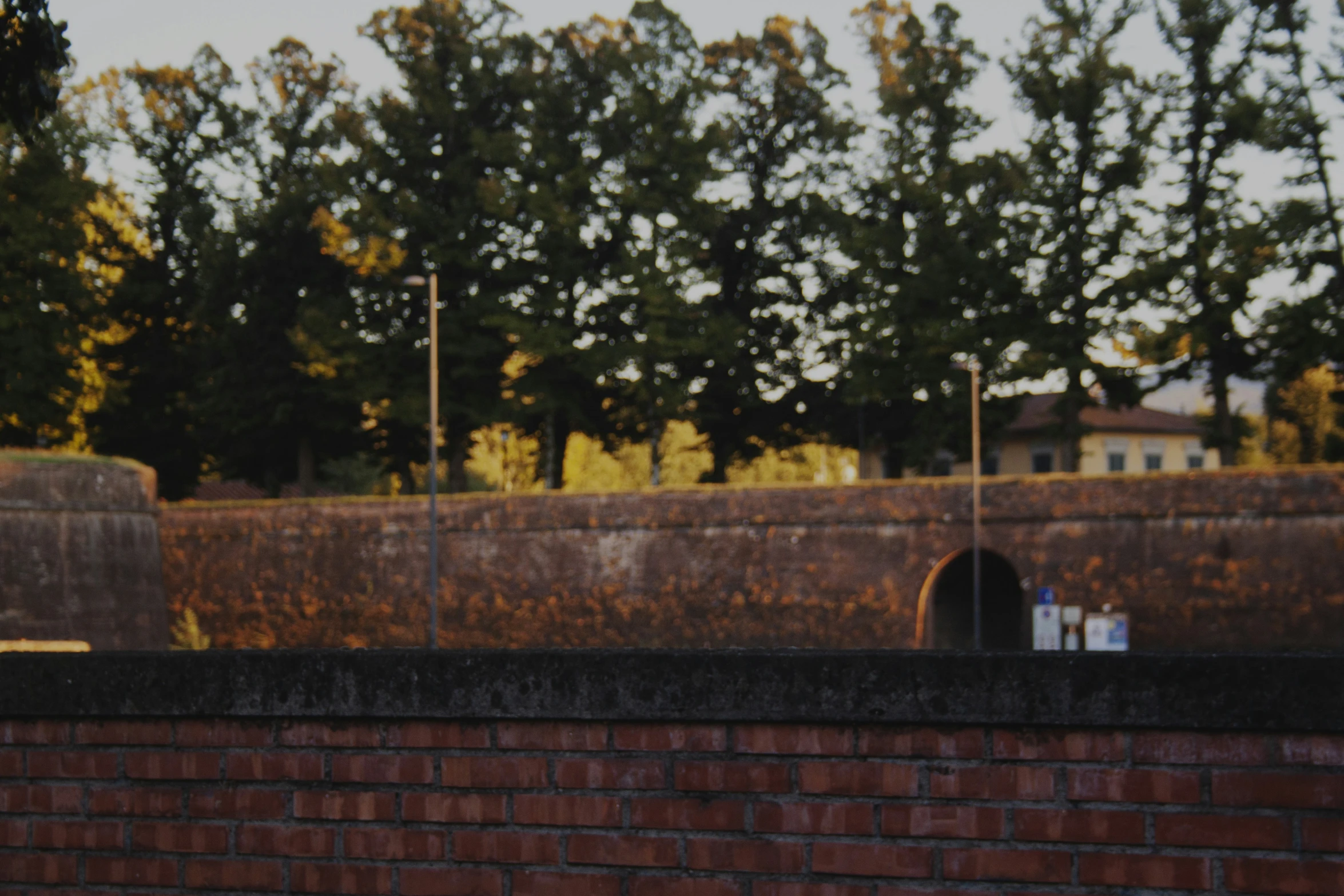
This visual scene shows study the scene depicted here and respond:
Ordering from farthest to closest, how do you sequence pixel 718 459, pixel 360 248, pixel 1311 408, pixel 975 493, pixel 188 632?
pixel 1311 408
pixel 718 459
pixel 360 248
pixel 188 632
pixel 975 493

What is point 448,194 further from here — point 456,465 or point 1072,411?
point 1072,411

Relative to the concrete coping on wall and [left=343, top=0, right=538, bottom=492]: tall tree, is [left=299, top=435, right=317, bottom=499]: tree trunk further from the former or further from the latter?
the concrete coping on wall

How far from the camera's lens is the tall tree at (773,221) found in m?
39.2

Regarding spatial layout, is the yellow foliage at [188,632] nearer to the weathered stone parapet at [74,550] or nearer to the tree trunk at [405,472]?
the weathered stone parapet at [74,550]

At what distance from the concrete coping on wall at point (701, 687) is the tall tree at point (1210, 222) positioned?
29580 mm

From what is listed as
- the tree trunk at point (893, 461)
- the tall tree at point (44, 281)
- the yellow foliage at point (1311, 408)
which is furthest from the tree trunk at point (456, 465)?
the yellow foliage at point (1311, 408)

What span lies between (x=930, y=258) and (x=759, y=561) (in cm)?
1107

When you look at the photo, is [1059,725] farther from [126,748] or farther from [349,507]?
[349,507]

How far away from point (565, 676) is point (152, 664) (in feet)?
3.57

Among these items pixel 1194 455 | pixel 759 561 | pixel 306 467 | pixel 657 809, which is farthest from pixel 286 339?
pixel 1194 455

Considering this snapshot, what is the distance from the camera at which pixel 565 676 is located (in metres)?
3.11

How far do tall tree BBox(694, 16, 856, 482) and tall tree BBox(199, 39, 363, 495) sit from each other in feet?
34.1

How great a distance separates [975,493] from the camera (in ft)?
86.3

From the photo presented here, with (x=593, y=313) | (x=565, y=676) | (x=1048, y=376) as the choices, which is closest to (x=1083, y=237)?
(x=1048, y=376)
